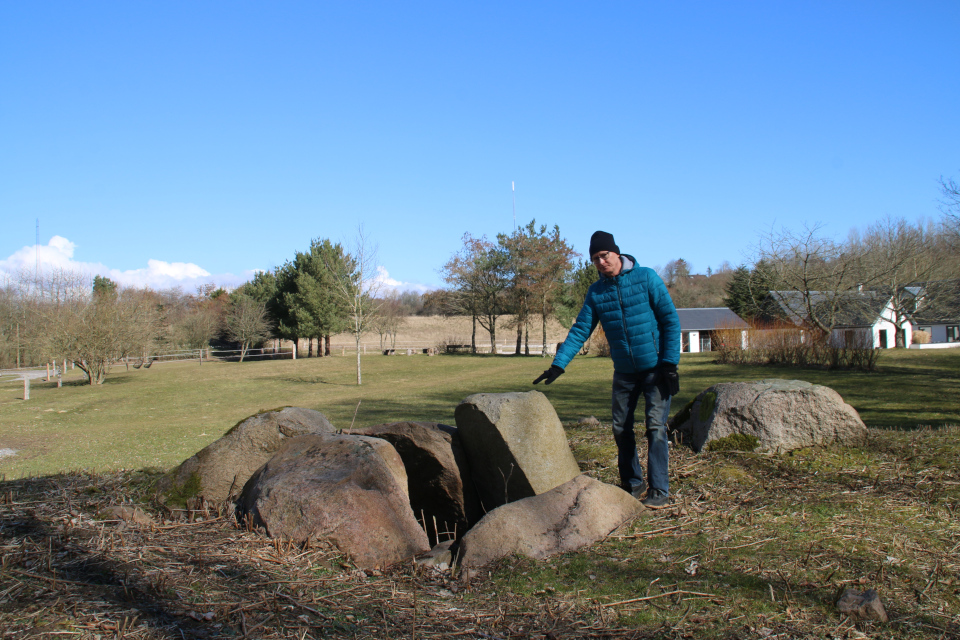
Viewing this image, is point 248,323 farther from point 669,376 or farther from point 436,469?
point 669,376

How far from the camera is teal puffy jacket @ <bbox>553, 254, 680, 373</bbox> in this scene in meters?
4.46

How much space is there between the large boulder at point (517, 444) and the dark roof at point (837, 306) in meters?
31.1

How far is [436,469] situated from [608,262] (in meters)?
2.18

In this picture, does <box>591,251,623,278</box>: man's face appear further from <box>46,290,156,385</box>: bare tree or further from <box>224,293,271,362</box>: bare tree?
<box>224,293,271,362</box>: bare tree

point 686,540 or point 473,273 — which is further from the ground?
point 473,273

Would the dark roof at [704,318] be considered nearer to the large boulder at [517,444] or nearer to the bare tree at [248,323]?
the bare tree at [248,323]

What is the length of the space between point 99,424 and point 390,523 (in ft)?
62.4

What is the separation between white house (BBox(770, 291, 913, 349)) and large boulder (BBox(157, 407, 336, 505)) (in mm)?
28396

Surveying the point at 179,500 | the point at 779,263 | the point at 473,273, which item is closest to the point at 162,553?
the point at 179,500

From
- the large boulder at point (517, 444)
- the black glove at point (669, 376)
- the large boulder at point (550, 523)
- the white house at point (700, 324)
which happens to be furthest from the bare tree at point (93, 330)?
the white house at point (700, 324)

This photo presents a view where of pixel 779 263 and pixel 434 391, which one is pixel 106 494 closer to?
pixel 434 391

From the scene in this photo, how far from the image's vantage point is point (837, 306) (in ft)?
119

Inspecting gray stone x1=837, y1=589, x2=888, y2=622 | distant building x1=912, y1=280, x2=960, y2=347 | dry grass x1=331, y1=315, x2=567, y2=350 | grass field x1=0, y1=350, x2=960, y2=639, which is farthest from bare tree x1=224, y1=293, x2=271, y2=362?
gray stone x1=837, y1=589, x2=888, y2=622

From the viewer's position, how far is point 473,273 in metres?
49.8
